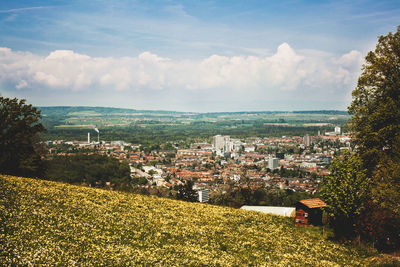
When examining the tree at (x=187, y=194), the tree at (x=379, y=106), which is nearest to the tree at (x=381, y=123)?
the tree at (x=379, y=106)

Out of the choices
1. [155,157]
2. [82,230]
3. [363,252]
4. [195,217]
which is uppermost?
[82,230]

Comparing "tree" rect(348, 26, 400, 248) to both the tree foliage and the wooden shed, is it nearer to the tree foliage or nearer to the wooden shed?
the wooden shed

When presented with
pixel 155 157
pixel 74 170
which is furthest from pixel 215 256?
pixel 155 157

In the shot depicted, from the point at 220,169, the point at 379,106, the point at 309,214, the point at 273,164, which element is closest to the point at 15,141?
the point at 309,214

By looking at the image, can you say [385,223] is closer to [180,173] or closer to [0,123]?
[0,123]

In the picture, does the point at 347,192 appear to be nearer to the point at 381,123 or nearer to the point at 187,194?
the point at 381,123

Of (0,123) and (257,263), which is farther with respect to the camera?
(0,123)
